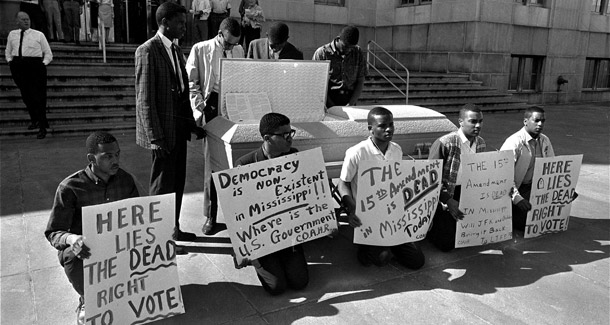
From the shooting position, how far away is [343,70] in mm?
5480

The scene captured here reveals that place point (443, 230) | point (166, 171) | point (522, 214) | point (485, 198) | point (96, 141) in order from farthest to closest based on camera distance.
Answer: point (522, 214)
point (443, 230)
point (485, 198)
point (166, 171)
point (96, 141)

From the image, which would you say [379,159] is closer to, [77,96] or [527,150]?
[527,150]

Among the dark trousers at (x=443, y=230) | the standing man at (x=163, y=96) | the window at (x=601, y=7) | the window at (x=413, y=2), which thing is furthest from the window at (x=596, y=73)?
the standing man at (x=163, y=96)

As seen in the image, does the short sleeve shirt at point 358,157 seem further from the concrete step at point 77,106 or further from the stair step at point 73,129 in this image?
the concrete step at point 77,106

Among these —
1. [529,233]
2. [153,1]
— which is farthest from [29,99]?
[529,233]

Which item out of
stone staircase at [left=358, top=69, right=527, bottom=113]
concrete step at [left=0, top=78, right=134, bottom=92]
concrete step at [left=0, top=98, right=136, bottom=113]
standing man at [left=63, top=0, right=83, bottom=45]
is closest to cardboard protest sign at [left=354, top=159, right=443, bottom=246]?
concrete step at [left=0, top=98, right=136, bottom=113]

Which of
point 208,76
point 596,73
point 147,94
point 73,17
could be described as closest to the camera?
point 147,94

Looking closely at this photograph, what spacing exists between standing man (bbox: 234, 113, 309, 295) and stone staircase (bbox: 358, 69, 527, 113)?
918 centimetres

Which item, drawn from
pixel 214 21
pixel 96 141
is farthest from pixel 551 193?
pixel 214 21

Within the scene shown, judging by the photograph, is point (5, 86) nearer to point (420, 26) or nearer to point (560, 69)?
point (420, 26)

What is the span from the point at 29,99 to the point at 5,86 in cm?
146

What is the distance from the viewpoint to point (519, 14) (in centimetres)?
1569

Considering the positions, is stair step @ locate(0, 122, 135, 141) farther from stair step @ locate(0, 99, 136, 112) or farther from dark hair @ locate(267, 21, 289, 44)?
dark hair @ locate(267, 21, 289, 44)

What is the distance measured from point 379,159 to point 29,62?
672cm
